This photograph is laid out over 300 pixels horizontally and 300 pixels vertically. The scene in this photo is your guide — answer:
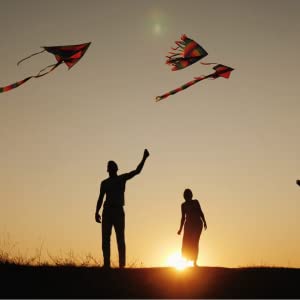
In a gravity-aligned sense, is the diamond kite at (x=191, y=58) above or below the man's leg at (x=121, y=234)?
above

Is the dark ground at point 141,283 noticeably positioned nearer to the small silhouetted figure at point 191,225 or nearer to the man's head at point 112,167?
the man's head at point 112,167

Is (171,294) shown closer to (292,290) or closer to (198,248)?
(292,290)

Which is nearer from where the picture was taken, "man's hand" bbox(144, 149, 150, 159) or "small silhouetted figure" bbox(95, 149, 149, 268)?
"small silhouetted figure" bbox(95, 149, 149, 268)

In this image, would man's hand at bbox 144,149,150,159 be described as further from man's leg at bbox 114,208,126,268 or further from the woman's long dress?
the woman's long dress

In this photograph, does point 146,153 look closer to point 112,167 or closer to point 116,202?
point 112,167

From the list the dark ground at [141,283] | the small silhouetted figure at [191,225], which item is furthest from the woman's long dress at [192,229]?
the dark ground at [141,283]

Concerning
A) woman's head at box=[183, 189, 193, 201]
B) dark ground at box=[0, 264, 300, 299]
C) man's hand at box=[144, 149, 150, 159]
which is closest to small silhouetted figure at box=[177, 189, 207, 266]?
woman's head at box=[183, 189, 193, 201]

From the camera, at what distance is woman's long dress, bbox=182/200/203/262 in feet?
49.3

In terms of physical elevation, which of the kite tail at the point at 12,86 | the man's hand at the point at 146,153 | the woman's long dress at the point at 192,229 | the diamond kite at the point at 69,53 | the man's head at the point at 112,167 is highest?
the diamond kite at the point at 69,53

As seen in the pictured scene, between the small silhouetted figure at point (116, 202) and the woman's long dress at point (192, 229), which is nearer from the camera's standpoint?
the small silhouetted figure at point (116, 202)

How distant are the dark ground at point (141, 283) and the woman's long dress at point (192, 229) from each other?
3.27 meters

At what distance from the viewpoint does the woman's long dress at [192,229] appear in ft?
49.3

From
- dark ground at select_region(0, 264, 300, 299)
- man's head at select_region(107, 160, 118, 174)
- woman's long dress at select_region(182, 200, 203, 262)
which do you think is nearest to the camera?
dark ground at select_region(0, 264, 300, 299)

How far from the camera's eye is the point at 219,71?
15.7m
